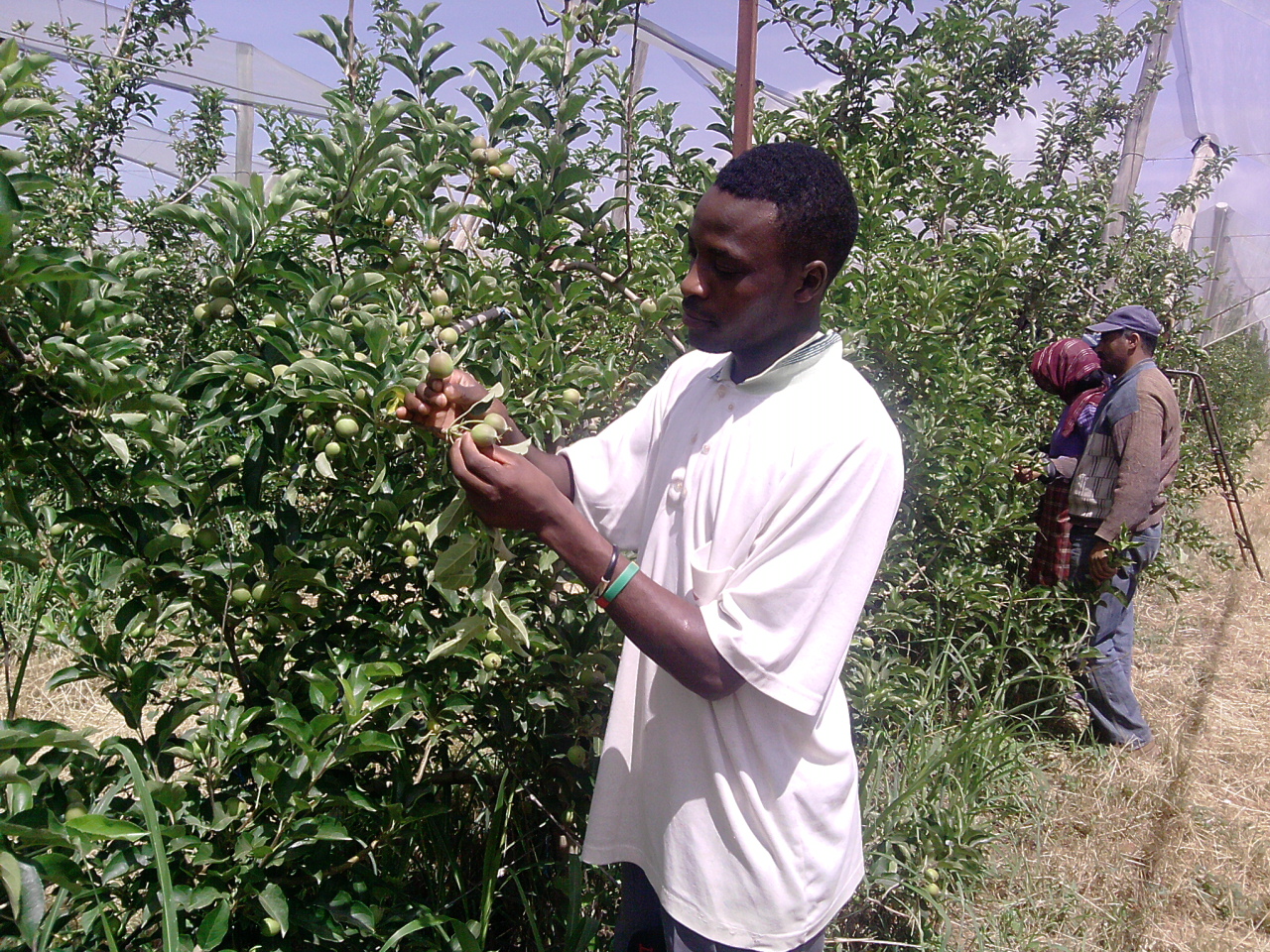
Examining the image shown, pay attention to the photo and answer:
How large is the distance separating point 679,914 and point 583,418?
1009mm

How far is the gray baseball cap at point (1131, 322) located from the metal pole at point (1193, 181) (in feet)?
9.38

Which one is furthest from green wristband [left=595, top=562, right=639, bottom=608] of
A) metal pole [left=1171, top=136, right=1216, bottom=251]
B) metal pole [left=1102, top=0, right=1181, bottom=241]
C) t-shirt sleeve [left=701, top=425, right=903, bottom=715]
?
metal pole [left=1171, top=136, right=1216, bottom=251]

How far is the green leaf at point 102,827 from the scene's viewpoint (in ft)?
3.69

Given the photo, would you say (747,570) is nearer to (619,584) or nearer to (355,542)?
(619,584)

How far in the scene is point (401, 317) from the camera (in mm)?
1623

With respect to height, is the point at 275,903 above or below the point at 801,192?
below

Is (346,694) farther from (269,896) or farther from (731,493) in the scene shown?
(731,493)

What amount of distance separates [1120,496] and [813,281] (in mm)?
2837

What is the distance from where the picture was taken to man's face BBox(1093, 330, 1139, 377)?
3766 millimetres

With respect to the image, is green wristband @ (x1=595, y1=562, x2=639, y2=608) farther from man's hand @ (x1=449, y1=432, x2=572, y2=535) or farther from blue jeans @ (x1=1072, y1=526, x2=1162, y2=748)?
blue jeans @ (x1=1072, y1=526, x2=1162, y2=748)

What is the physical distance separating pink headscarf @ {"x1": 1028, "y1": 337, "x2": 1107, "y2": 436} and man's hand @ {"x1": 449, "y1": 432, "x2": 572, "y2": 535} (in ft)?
10.9

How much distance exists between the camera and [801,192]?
126 centimetres

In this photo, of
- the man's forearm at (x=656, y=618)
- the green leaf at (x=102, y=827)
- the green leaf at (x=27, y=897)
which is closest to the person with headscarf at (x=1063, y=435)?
the man's forearm at (x=656, y=618)

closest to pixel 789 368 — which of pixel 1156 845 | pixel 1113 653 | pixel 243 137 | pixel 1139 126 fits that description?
pixel 1156 845
